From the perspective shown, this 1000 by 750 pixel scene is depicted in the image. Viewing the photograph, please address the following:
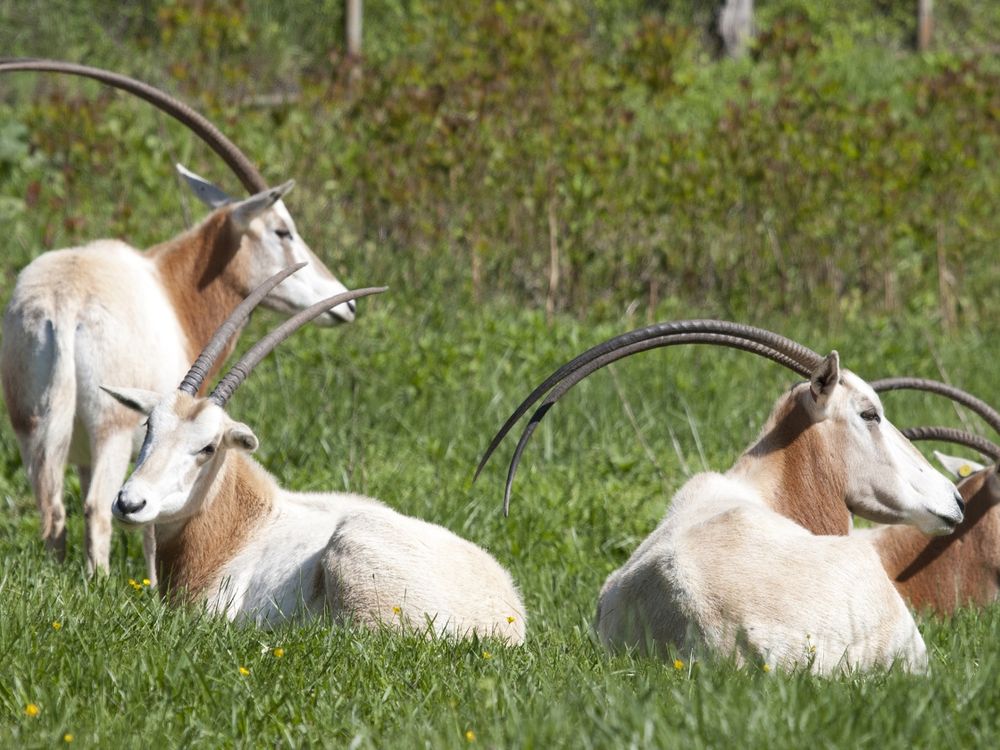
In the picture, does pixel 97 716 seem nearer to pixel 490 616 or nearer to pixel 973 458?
pixel 490 616

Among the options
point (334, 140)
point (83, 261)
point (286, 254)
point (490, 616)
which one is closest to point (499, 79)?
point (334, 140)

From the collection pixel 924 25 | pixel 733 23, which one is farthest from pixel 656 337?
pixel 733 23

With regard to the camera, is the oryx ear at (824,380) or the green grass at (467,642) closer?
the green grass at (467,642)

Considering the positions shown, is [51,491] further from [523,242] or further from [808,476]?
[523,242]

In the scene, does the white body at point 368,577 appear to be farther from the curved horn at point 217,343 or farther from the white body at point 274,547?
the curved horn at point 217,343

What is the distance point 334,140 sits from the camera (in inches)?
459

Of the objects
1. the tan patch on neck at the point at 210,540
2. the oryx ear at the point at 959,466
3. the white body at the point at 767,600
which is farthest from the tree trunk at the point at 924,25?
the white body at the point at 767,600

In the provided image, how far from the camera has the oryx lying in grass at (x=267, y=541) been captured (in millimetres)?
4770

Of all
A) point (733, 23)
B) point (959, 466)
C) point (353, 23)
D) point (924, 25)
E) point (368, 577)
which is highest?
point (924, 25)

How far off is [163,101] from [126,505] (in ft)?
8.79

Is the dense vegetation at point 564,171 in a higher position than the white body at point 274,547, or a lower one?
higher

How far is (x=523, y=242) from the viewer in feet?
35.9

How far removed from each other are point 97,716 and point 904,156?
8948 mm

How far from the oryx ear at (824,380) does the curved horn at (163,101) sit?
3.15 metres
